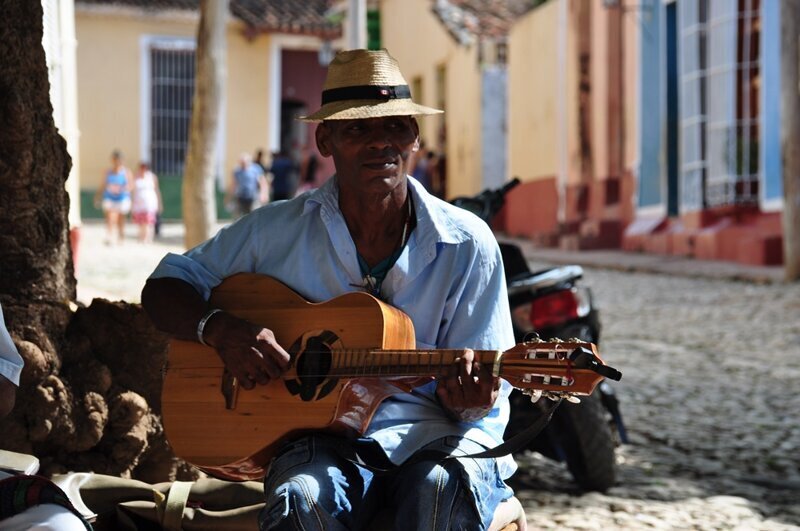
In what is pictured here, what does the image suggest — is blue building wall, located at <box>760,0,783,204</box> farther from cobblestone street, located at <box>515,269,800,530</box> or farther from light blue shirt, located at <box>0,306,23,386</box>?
light blue shirt, located at <box>0,306,23,386</box>

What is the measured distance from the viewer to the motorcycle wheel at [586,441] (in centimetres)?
531

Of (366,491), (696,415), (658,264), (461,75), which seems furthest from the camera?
(461,75)

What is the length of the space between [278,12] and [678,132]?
1420 centimetres

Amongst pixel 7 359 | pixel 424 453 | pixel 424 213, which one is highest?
pixel 424 213

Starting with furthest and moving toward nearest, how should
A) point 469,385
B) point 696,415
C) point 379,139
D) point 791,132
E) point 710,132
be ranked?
point 710,132
point 791,132
point 696,415
point 379,139
point 469,385

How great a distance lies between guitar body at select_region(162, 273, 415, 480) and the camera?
132 inches

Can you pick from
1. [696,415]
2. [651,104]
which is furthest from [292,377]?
[651,104]

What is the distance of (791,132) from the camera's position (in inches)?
562

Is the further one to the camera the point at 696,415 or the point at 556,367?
the point at 696,415

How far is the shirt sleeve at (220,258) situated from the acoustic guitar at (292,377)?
0.05 metres

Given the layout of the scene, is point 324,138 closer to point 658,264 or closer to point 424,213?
point 424,213

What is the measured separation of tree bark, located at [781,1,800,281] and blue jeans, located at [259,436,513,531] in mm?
11461

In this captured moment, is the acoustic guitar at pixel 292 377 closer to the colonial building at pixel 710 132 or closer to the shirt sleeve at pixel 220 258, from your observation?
the shirt sleeve at pixel 220 258

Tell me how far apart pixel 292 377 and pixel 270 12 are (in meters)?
28.8
